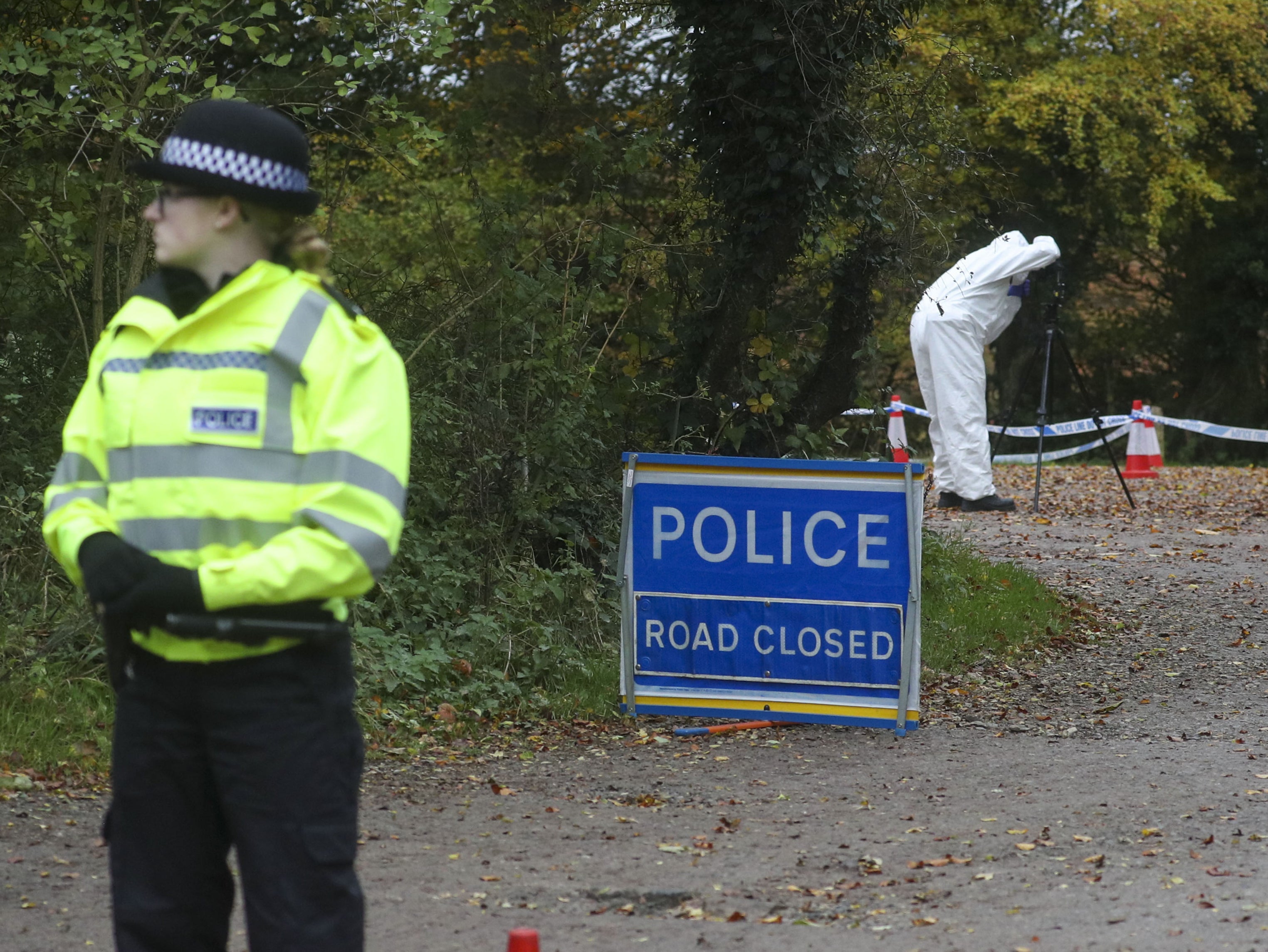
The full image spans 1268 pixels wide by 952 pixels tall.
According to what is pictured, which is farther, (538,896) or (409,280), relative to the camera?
(409,280)

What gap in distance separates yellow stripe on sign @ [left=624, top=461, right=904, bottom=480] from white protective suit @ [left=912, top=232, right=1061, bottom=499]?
27.0ft

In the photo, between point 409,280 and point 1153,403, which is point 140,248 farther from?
point 1153,403

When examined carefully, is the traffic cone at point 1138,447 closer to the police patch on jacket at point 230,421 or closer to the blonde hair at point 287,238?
the blonde hair at point 287,238

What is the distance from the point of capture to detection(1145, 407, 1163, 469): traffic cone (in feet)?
73.5

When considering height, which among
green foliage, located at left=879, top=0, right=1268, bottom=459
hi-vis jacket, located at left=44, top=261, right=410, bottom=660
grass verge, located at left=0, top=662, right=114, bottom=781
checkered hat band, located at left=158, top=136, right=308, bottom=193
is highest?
green foliage, located at left=879, top=0, right=1268, bottom=459

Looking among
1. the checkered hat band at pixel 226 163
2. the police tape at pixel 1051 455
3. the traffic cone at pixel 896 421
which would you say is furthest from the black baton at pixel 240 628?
the police tape at pixel 1051 455

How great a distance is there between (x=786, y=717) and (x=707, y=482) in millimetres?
1145

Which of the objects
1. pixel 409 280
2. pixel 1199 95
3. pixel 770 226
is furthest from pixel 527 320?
pixel 1199 95

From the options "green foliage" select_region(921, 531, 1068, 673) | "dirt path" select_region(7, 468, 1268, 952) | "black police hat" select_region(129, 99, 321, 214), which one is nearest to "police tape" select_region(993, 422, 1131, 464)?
"green foliage" select_region(921, 531, 1068, 673)

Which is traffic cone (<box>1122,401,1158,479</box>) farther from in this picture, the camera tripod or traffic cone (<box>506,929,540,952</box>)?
traffic cone (<box>506,929,540,952</box>)

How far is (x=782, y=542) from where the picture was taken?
7.41m

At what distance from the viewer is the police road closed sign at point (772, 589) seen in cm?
729

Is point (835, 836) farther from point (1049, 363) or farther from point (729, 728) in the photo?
point (1049, 363)

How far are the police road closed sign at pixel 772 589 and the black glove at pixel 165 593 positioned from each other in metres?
4.77
